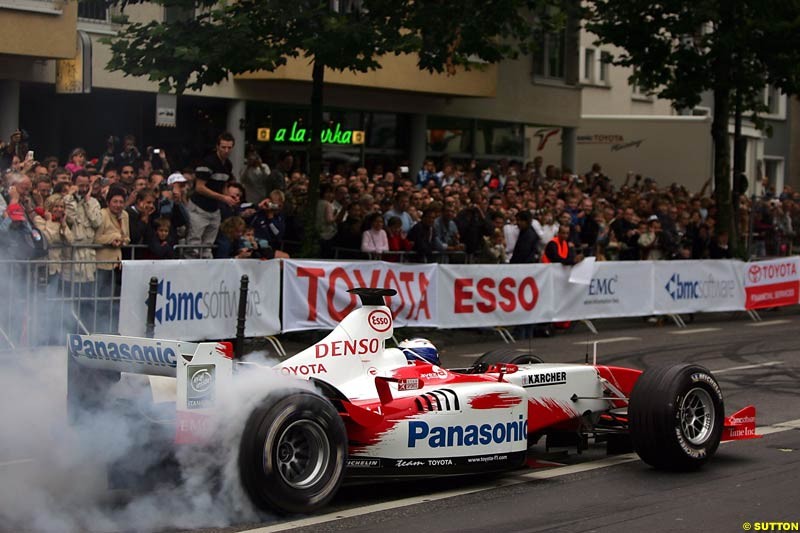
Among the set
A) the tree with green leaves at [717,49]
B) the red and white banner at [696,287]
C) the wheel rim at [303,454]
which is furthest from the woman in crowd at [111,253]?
the tree with green leaves at [717,49]

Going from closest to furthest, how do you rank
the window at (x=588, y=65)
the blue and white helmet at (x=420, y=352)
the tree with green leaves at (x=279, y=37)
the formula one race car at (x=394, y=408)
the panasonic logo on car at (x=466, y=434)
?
the formula one race car at (x=394, y=408)
the panasonic logo on car at (x=466, y=434)
the blue and white helmet at (x=420, y=352)
the tree with green leaves at (x=279, y=37)
the window at (x=588, y=65)

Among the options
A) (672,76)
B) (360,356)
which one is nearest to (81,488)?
(360,356)

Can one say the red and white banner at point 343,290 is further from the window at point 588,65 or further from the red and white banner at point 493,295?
the window at point 588,65

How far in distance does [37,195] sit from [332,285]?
4.00 m

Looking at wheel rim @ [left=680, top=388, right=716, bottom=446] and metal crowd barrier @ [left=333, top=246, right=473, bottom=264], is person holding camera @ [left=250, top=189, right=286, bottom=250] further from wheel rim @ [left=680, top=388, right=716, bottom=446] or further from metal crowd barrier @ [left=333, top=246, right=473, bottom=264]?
wheel rim @ [left=680, top=388, right=716, bottom=446]

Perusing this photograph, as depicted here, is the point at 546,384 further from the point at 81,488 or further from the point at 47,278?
the point at 47,278

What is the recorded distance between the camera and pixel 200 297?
13992 mm

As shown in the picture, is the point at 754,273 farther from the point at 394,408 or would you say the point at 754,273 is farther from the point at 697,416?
the point at 394,408

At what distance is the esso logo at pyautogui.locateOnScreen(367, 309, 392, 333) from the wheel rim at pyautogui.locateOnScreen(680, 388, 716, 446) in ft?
6.86

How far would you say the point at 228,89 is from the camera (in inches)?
926

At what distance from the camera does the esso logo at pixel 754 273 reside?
2122cm

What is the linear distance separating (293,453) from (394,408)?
860 mm

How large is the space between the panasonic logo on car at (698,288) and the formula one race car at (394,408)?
10.5 meters

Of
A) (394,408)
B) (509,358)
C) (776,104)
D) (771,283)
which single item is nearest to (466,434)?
(394,408)
